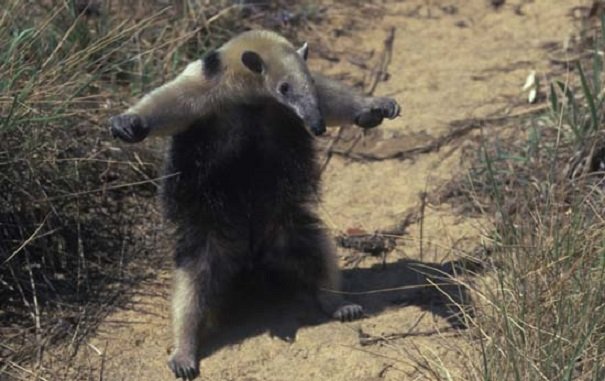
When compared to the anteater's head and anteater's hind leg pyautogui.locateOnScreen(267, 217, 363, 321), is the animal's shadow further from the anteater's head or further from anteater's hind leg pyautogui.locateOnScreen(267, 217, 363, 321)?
the anteater's head

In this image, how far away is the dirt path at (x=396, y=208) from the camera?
5.30 m

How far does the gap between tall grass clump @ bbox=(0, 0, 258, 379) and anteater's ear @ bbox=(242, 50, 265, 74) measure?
1.05 m

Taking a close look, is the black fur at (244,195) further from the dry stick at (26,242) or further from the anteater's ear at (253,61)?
the dry stick at (26,242)

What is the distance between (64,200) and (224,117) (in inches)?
47.8

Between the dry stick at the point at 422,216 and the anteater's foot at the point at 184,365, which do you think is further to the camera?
the dry stick at the point at 422,216

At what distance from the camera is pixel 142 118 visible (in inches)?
195

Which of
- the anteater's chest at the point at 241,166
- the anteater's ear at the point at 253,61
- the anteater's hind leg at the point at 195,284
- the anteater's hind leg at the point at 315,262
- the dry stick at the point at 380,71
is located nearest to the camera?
the anteater's ear at the point at 253,61

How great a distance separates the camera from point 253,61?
5145 mm

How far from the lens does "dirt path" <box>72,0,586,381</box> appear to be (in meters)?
5.30

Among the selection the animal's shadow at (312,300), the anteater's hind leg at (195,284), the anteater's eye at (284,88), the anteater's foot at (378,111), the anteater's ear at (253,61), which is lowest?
the animal's shadow at (312,300)

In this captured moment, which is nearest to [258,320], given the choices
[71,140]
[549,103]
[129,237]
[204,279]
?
[204,279]

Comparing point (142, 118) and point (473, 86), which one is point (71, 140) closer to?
point (142, 118)

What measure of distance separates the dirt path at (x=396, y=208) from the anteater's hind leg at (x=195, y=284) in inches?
5.3

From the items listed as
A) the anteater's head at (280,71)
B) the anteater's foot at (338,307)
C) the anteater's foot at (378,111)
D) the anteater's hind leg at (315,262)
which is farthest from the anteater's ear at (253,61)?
the anteater's foot at (338,307)
